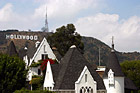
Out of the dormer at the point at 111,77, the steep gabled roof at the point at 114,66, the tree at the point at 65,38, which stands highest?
the tree at the point at 65,38

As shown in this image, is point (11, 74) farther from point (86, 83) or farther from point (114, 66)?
point (114, 66)

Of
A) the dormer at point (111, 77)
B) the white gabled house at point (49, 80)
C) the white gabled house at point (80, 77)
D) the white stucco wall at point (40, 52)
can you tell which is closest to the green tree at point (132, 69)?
the white stucco wall at point (40, 52)

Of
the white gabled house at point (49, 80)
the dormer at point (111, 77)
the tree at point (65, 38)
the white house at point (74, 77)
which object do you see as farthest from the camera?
the tree at point (65, 38)

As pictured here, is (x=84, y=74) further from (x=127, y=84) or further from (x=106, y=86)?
(x=127, y=84)

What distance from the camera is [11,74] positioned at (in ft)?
178

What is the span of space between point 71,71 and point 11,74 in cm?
885

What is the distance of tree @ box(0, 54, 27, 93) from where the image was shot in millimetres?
53344

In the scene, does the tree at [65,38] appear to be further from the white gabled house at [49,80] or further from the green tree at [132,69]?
the white gabled house at [49,80]

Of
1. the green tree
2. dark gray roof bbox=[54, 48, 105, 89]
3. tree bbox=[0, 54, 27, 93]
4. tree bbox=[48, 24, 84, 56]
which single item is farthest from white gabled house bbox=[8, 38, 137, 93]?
tree bbox=[48, 24, 84, 56]

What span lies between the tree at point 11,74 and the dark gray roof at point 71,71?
5.91m

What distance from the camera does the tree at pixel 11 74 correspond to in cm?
5334

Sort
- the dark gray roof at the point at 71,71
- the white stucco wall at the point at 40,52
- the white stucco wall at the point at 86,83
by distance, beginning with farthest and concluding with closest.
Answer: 1. the white stucco wall at the point at 40,52
2. the dark gray roof at the point at 71,71
3. the white stucco wall at the point at 86,83

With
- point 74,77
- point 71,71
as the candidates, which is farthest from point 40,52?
point 74,77

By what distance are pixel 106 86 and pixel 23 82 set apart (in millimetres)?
12704
